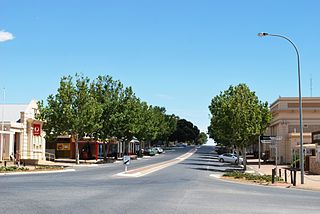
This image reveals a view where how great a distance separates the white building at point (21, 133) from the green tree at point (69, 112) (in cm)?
211

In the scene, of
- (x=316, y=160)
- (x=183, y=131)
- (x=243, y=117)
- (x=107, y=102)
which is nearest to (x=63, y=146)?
(x=107, y=102)

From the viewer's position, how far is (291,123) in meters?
68.6

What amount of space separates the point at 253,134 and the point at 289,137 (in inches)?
831

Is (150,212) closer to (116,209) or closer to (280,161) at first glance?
(116,209)

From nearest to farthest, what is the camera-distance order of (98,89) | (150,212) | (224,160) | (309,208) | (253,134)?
(150,212) < (309,208) < (253,134) < (98,89) < (224,160)

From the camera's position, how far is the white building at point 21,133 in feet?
163

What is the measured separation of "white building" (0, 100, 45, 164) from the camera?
4960 cm

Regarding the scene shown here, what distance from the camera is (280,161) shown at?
66.1 metres

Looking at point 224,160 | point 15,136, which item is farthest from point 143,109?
point 15,136

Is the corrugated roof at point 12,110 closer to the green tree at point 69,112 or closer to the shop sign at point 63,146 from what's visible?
the green tree at point 69,112

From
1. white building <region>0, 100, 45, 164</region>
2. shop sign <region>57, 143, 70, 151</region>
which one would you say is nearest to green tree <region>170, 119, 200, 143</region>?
shop sign <region>57, 143, 70, 151</region>

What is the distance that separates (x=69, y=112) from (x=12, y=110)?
29.7ft

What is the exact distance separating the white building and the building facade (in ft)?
102

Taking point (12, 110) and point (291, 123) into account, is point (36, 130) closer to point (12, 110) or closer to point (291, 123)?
point (12, 110)
